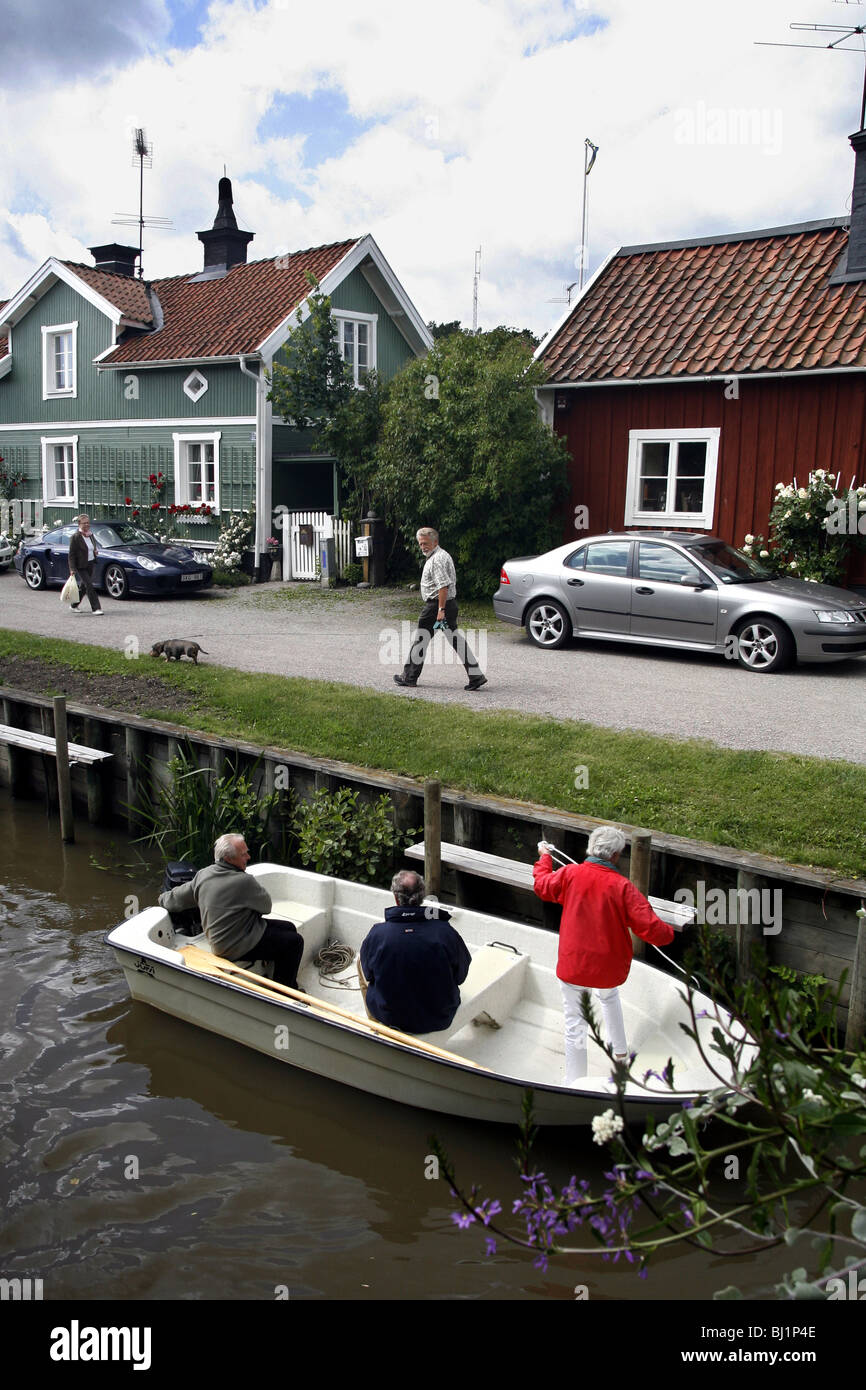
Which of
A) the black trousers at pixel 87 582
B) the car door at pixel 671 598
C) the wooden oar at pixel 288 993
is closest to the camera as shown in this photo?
the wooden oar at pixel 288 993

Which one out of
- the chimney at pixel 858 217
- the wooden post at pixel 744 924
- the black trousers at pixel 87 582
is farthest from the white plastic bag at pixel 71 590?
the wooden post at pixel 744 924

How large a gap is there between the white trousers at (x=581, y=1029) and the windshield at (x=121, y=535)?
1697 centimetres

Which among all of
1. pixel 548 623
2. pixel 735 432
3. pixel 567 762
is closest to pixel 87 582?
pixel 548 623

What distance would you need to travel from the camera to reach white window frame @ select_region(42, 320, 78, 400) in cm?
2727

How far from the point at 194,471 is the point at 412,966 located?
65.8 ft

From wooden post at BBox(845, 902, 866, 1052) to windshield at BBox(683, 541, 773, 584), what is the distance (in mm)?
7361

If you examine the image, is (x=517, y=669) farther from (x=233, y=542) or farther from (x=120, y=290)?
(x=120, y=290)

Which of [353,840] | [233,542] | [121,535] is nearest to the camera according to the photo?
[353,840]

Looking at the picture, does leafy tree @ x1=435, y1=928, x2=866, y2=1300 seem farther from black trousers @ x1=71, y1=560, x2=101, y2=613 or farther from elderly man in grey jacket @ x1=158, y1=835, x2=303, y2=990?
black trousers @ x1=71, y1=560, x2=101, y2=613

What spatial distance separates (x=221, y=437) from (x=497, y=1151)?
1968 centimetres

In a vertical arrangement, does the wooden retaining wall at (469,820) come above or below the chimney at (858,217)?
below

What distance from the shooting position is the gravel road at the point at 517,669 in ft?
35.3

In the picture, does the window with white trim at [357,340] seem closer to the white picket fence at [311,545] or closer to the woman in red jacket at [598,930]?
the white picket fence at [311,545]

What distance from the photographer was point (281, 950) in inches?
308
